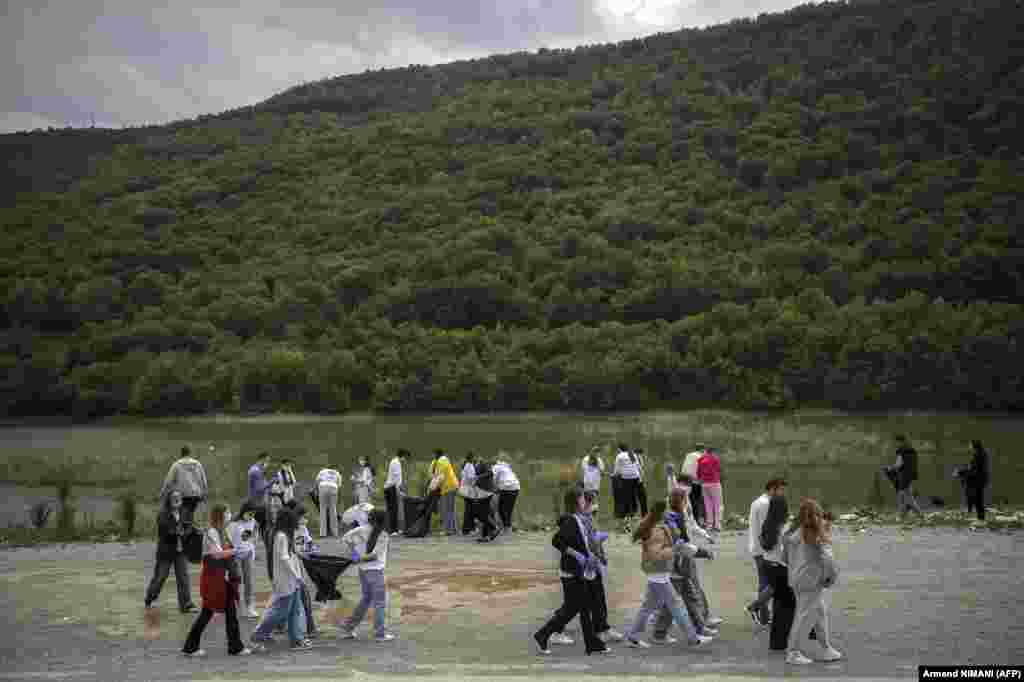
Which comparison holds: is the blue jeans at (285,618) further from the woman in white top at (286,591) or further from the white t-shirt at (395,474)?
the white t-shirt at (395,474)

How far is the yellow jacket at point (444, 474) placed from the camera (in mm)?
20000

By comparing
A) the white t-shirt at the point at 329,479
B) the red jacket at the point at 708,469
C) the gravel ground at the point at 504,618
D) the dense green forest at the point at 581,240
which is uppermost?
the dense green forest at the point at 581,240

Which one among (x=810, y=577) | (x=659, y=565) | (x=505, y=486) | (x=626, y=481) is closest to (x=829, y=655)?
(x=810, y=577)

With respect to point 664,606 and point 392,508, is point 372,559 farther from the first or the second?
point 392,508

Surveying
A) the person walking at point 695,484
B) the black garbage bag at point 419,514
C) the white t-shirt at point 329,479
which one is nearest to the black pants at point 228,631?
the white t-shirt at point 329,479

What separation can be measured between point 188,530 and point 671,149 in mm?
90770

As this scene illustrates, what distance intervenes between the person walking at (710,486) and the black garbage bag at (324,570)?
9.22 metres

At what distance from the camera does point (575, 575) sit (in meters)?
10.9

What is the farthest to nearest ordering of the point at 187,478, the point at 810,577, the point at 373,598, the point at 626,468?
1. the point at 626,468
2. the point at 187,478
3. the point at 373,598
4. the point at 810,577

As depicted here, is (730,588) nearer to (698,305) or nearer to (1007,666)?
(1007,666)

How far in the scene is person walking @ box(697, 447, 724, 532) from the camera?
19.8m

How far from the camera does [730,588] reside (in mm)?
14516

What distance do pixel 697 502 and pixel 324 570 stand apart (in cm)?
996

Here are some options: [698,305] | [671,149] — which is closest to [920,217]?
[698,305]
